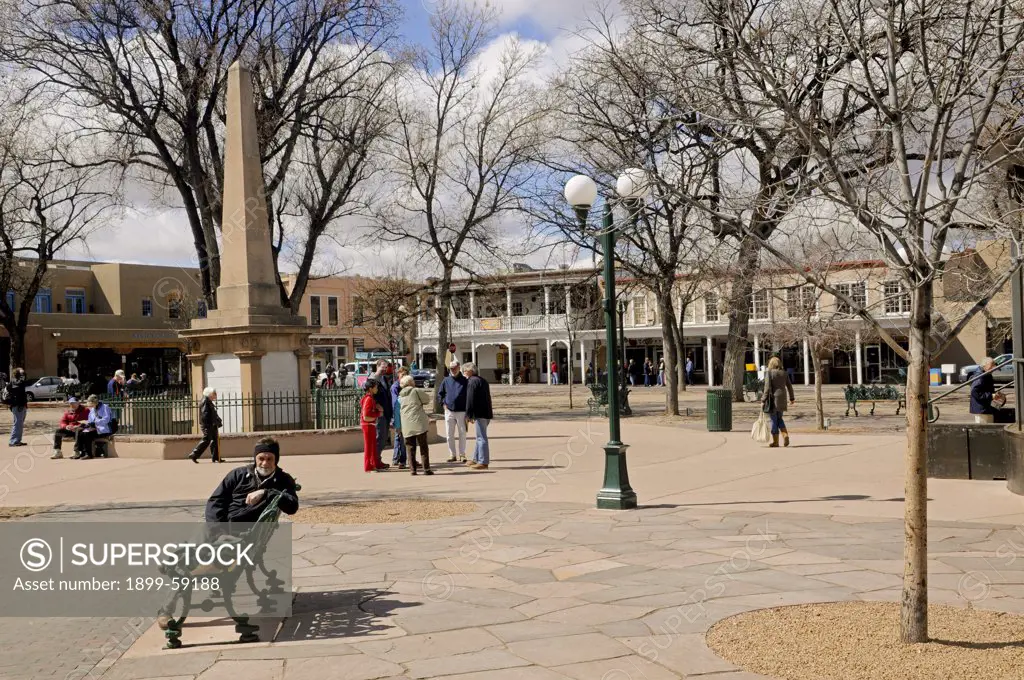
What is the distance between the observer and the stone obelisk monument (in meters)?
18.0

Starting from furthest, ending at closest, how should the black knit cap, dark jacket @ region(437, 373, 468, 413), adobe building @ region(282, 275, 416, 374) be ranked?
adobe building @ region(282, 275, 416, 374) → dark jacket @ region(437, 373, 468, 413) → the black knit cap

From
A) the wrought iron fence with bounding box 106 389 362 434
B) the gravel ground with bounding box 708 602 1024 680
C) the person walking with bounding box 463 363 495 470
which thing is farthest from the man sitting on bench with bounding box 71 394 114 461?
the gravel ground with bounding box 708 602 1024 680

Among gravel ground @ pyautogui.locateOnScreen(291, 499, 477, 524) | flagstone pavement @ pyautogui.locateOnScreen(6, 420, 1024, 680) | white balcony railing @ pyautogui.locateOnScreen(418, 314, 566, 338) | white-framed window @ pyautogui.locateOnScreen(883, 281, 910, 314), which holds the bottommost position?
flagstone pavement @ pyautogui.locateOnScreen(6, 420, 1024, 680)

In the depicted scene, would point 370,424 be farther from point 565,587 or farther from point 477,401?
point 565,587

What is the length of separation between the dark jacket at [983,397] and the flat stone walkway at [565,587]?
5526mm

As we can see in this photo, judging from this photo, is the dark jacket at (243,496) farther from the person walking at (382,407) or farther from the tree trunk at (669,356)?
the tree trunk at (669,356)

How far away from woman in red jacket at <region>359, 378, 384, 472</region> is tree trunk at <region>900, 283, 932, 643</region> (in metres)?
10.4

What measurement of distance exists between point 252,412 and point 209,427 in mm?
1502

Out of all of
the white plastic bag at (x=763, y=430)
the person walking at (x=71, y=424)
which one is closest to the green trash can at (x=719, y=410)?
the white plastic bag at (x=763, y=430)

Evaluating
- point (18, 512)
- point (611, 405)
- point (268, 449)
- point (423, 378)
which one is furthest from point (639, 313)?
point (268, 449)

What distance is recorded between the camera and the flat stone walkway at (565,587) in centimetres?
538

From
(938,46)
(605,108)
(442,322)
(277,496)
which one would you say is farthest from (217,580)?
(442,322)

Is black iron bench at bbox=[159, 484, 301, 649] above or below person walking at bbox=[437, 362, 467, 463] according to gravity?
below

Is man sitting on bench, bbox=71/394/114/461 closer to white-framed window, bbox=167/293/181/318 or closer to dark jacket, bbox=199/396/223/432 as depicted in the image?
dark jacket, bbox=199/396/223/432
